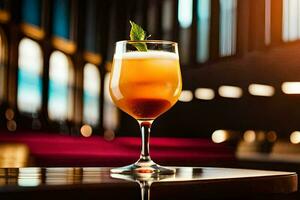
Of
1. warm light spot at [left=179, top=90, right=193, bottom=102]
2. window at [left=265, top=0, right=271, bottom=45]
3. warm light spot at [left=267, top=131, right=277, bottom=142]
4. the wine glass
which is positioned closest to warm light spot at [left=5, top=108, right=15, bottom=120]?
warm light spot at [left=179, top=90, right=193, bottom=102]

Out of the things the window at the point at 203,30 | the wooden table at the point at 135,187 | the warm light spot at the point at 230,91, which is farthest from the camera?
the window at the point at 203,30

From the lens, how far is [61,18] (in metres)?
6.68

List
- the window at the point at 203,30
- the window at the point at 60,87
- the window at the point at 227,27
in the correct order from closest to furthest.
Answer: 1. the window at the point at 227,27
2. the window at the point at 60,87
3. the window at the point at 203,30

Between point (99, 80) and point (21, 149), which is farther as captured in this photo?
point (99, 80)

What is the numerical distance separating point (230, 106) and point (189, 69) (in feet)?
2.47

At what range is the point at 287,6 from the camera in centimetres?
579

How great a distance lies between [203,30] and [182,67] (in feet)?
1.63

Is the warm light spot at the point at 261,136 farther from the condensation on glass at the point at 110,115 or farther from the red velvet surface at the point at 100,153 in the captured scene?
the condensation on glass at the point at 110,115

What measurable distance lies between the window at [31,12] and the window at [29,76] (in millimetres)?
220

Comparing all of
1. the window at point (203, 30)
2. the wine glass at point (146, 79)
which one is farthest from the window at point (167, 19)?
the wine glass at point (146, 79)

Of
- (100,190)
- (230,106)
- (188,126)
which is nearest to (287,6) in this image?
(230,106)

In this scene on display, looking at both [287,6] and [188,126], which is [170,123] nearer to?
[188,126]

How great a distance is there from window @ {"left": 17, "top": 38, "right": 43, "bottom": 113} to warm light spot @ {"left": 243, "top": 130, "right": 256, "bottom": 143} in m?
2.25

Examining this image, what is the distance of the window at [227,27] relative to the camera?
630 centimetres
